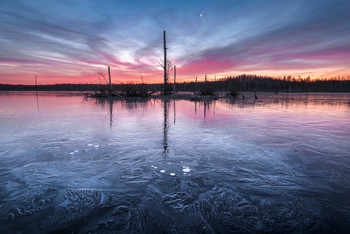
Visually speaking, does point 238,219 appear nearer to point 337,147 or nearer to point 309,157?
point 309,157

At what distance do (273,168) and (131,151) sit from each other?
2.75 meters

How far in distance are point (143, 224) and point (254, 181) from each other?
67.0 inches

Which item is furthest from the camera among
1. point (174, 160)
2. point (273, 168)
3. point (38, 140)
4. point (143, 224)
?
point (38, 140)

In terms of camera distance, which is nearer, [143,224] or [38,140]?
[143,224]

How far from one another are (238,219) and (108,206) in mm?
1456

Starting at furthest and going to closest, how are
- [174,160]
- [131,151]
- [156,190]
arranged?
[131,151], [174,160], [156,190]

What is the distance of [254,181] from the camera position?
8.45ft

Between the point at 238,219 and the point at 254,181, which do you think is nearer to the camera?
the point at 238,219

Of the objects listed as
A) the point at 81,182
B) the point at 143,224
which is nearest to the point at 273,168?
the point at 143,224

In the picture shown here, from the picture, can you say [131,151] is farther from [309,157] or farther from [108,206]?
[309,157]

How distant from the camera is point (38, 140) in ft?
14.8

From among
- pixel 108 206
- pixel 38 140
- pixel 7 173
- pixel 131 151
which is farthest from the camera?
pixel 38 140

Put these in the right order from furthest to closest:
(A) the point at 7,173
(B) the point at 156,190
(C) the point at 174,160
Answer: (C) the point at 174,160 < (A) the point at 7,173 < (B) the point at 156,190

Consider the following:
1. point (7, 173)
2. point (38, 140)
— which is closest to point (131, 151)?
point (7, 173)
